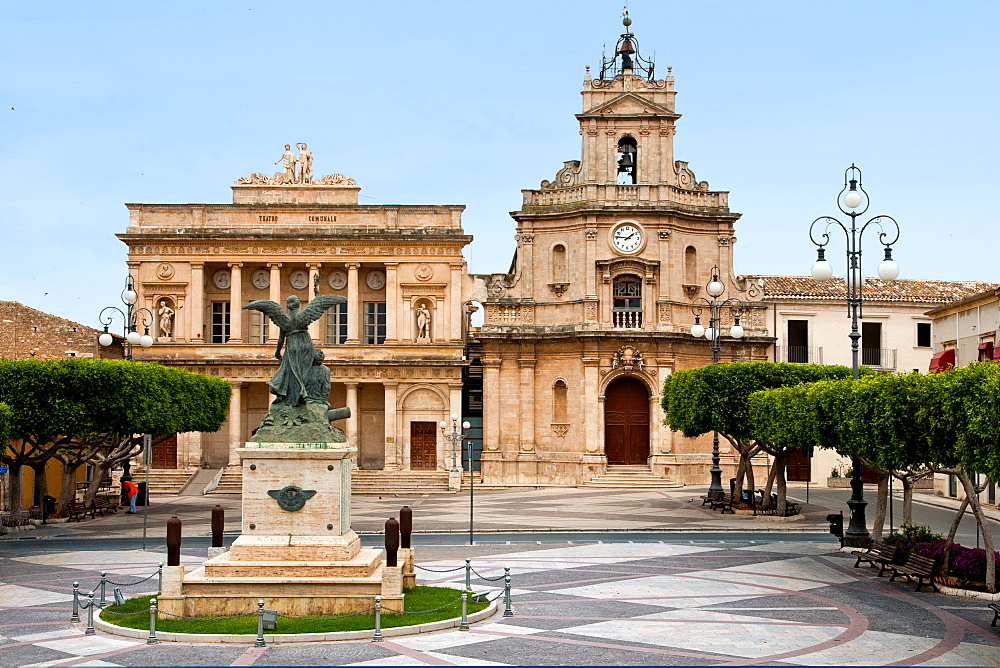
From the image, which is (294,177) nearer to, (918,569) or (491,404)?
(491,404)

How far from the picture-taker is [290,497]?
18438mm

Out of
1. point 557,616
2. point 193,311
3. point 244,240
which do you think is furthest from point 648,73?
point 557,616

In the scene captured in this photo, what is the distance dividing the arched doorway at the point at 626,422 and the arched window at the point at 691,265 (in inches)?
234

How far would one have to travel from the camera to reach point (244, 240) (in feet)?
184

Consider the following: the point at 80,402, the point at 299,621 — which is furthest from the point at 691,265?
the point at 299,621

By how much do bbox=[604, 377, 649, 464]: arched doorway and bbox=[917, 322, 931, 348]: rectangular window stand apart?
15877 millimetres

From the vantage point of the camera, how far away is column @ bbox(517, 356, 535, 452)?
54.7 metres

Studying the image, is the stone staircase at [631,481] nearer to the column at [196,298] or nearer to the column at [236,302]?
the column at [236,302]

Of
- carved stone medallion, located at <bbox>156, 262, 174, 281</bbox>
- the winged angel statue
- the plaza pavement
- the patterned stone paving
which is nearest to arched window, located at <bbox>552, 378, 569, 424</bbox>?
the plaza pavement

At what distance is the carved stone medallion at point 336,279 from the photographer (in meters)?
58.0

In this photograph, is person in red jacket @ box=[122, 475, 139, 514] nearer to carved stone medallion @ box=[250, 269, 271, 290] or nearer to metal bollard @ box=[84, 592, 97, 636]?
carved stone medallion @ box=[250, 269, 271, 290]

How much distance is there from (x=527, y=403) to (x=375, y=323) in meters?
9.19

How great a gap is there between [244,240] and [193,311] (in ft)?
14.7

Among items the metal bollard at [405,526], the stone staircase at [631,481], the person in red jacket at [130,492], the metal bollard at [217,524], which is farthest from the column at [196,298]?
the metal bollard at [405,526]
